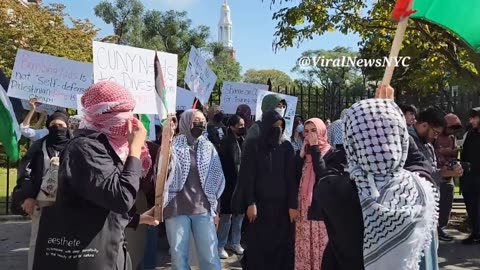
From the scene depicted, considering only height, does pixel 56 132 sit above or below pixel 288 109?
below

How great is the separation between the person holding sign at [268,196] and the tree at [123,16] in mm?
37732

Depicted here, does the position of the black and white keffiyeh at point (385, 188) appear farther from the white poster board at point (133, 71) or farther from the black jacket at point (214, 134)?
the black jacket at point (214, 134)

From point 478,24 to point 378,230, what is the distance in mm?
1733

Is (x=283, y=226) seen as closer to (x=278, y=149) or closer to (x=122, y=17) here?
(x=278, y=149)

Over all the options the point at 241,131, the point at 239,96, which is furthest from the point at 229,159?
the point at 239,96

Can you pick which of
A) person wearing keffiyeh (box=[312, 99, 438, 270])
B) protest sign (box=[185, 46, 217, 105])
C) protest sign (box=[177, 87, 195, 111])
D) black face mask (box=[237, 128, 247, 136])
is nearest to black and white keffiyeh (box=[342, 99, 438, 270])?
person wearing keffiyeh (box=[312, 99, 438, 270])

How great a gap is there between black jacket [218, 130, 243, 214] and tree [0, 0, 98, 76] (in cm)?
1224

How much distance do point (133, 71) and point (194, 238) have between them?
156 cm

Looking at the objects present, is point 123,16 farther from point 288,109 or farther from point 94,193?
point 94,193

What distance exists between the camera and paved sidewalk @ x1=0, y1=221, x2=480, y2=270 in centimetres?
652

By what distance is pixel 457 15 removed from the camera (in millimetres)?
3346

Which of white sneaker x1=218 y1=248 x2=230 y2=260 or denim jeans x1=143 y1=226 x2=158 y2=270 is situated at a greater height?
denim jeans x1=143 y1=226 x2=158 y2=270

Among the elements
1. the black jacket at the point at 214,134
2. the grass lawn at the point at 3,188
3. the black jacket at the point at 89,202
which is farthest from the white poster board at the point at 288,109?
the grass lawn at the point at 3,188

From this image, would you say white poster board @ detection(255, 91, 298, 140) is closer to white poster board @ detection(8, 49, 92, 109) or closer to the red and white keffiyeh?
white poster board @ detection(8, 49, 92, 109)
